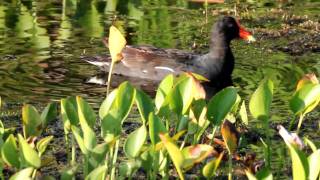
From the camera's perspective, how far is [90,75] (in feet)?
36.0

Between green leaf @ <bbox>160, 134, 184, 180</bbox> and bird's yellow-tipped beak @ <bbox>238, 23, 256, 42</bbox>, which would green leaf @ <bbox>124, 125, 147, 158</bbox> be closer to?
green leaf @ <bbox>160, 134, 184, 180</bbox>

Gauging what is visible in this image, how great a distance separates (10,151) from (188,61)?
5.92 meters

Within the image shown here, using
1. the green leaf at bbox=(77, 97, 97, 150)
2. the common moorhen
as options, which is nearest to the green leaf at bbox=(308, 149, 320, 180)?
the green leaf at bbox=(77, 97, 97, 150)

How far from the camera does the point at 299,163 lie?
16.4 feet

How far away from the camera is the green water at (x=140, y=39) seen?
9.98 metres

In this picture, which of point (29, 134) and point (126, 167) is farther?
point (29, 134)

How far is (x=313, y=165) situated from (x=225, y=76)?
5956mm

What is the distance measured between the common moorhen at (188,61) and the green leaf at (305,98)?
15.1ft

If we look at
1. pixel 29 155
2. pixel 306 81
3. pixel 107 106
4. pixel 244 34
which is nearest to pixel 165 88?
pixel 107 106

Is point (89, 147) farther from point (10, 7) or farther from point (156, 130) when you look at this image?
point (10, 7)

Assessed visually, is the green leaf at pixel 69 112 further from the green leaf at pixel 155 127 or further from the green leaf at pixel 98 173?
the green leaf at pixel 98 173

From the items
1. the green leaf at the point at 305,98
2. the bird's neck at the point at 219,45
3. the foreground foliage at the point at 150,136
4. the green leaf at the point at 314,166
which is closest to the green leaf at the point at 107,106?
the foreground foliage at the point at 150,136

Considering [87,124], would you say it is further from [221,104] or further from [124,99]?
[221,104]

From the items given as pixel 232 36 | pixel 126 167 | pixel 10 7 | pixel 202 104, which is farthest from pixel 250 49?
pixel 126 167
